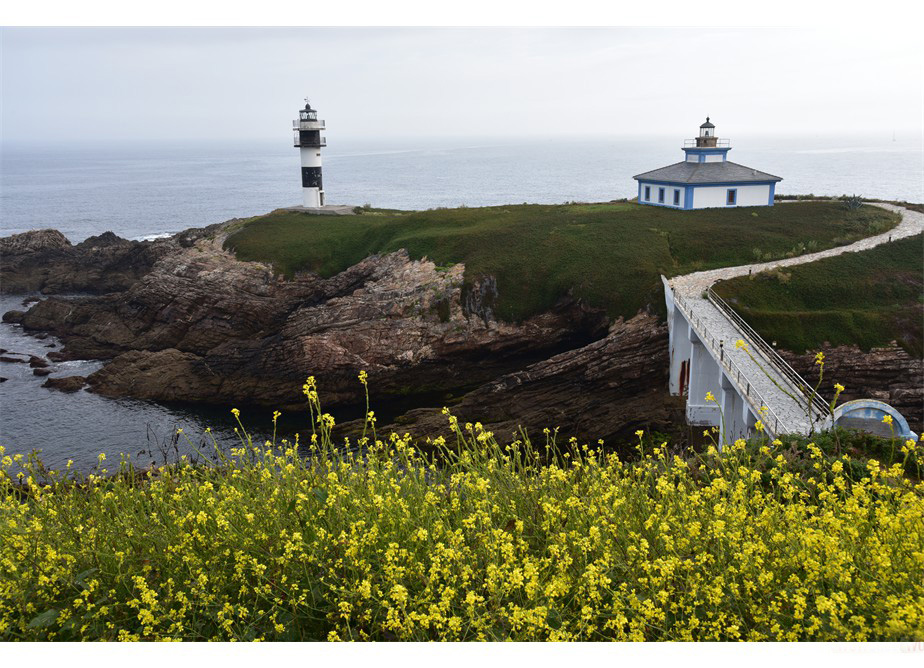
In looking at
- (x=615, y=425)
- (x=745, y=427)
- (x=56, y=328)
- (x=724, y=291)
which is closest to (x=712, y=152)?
(x=724, y=291)

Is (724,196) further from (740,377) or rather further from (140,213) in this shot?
(140,213)

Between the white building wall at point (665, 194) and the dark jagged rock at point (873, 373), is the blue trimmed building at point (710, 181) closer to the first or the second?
the white building wall at point (665, 194)

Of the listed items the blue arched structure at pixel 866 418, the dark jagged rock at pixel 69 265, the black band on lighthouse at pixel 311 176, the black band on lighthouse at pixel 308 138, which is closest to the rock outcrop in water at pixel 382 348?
the dark jagged rock at pixel 69 265

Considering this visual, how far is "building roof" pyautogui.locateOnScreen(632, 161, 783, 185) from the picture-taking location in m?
57.2

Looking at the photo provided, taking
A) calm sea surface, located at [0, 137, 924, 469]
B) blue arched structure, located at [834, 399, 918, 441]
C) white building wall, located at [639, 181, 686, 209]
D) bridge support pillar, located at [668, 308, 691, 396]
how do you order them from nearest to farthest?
1. blue arched structure, located at [834, 399, 918, 441]
2. bridge support pillar, located at [668, 308, 691, 396]
3. calm sea surface, located at [0, 137, 924, 469]
4. white building wall, located at [639, 181, 686, 209]

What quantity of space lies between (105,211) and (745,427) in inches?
5578

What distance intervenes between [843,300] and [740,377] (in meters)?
18.7

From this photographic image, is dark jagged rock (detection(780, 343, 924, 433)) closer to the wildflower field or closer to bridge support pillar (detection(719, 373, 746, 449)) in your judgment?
bridge support pillar (detection(719, 373, 746, 449))

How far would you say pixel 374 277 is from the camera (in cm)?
4888

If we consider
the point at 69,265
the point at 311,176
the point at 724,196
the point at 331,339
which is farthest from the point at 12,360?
the point at 724,196

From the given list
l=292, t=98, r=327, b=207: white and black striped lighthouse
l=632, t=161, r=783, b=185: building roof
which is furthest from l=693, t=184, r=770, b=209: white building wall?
l=292, t=98, r=327, b=207: white and black striped lighthouse

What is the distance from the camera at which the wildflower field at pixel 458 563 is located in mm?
5895

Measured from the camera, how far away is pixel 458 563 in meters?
6.78

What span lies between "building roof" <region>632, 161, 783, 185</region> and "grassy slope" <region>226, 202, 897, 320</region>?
2825mm
